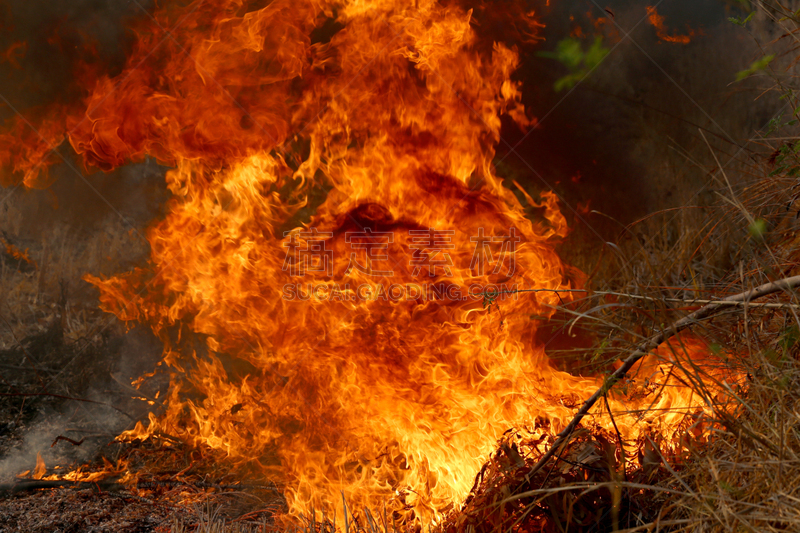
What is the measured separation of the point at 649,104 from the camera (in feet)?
16.8

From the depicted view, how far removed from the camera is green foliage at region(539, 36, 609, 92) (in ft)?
16.3

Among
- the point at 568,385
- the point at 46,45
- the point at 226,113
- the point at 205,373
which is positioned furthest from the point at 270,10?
the point at 568,385

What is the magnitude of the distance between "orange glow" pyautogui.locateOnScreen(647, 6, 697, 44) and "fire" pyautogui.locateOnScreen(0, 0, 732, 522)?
4.03ft

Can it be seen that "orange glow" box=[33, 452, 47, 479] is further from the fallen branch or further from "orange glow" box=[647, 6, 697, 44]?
"orange glow" box=[647, 6, 697, 44]

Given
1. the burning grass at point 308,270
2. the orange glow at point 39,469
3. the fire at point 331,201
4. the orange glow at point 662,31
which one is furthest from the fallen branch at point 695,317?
the orange glow at point 39,469

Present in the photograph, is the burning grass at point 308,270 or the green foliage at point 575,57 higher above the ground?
the green foliage at point 575,57

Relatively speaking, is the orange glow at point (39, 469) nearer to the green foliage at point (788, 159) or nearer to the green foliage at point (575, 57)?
the green foliage at point (788, 159)

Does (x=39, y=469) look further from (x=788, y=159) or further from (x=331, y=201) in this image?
(x=788, y=159)

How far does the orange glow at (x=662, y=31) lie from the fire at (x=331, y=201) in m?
1.23

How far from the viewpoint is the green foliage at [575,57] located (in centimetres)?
498

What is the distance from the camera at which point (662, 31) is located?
5016mm

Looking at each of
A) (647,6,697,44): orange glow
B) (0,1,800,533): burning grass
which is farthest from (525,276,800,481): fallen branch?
(647,6,697,44): orange glow

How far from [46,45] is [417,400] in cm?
538

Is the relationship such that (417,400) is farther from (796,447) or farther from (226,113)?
(226,113)
